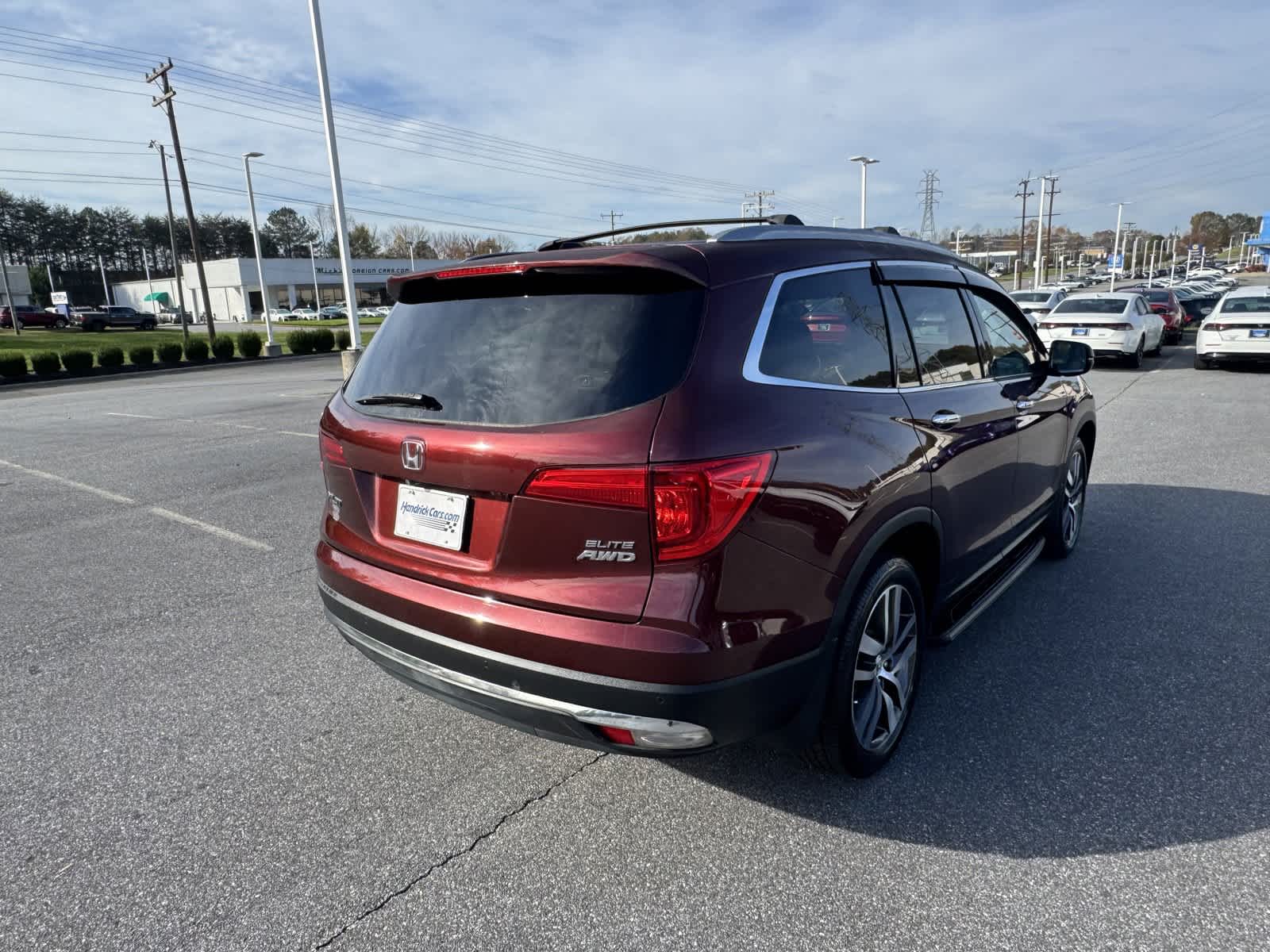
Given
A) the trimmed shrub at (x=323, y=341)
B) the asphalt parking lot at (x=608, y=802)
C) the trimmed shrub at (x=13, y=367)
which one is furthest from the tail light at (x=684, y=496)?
the trimmed shrub at (x=323, y=341)

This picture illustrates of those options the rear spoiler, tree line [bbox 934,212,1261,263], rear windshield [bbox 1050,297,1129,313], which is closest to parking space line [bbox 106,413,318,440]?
the rear spoiler

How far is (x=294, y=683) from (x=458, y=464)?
1.80m

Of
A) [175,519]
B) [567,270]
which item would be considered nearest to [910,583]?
[567,270]

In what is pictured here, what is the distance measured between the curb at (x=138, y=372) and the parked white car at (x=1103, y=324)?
2540 cm

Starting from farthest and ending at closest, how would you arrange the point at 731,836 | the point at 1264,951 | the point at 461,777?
the point at 461,777, the point at 731,836, the point at 1264,951

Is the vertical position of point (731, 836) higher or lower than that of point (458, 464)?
lower

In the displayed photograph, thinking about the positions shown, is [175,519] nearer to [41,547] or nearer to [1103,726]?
[41,547]

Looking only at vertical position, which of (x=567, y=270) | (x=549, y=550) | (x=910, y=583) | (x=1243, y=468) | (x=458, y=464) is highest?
(x=567, y=270)

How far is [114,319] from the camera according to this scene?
5906 cm

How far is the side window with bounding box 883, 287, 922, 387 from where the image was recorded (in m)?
2.91

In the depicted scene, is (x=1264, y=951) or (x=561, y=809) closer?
(x=1264, y=951)

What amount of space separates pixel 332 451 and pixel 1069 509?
428 cm

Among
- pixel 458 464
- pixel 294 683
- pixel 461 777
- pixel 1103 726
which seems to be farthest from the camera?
pixel 294 683

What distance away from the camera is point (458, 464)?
2336 mm
